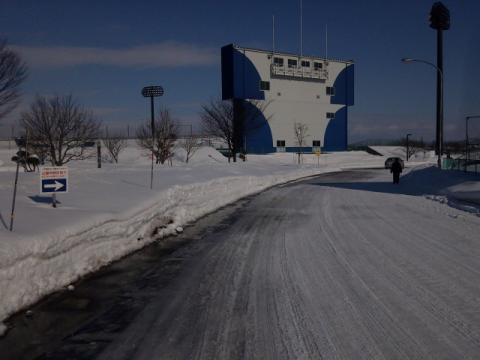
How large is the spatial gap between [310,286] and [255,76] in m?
53.3

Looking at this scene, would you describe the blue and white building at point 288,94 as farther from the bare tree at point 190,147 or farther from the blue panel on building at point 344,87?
the bare tree at point 190,147

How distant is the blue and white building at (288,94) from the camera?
55719 millimetres

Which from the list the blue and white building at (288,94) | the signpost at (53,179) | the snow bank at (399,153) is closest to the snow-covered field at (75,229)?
the signpost at (53,179)

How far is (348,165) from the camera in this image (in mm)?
55750

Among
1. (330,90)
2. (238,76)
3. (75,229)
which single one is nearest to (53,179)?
(75,229)

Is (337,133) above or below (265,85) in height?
below

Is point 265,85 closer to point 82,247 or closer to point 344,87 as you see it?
point 344,87

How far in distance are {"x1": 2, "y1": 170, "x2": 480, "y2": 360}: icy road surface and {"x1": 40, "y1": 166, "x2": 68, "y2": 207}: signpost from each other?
2743 millimetres

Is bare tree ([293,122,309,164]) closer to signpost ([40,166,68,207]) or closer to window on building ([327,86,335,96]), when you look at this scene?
window on building ([327,86,335,96])

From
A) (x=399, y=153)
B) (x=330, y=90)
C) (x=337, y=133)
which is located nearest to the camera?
(x=330, y=90)

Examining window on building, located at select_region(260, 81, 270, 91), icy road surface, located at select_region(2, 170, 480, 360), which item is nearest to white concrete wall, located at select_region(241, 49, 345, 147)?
window on building, located at select_region(260, 81, 270, 91)

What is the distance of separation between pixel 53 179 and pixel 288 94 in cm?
5486

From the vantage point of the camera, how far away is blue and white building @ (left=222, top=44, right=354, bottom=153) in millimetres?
55719

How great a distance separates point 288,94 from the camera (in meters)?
60.8
